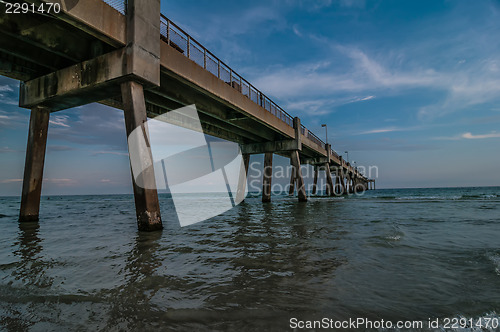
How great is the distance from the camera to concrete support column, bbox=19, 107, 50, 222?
11.4 metres

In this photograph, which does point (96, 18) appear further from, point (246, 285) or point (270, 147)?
point (270, 147)

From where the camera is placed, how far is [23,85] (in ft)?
38.1

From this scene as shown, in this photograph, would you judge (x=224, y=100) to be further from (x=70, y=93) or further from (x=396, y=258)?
(x=396, y=258)

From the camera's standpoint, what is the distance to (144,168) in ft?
29.2

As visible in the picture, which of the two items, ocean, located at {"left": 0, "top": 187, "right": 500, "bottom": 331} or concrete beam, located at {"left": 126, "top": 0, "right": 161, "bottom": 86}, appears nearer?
ocean, located at {"left": 0, "top": 187, "right": 500, "bottom": 331}

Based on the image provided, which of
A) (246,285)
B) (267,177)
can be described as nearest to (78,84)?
(246,285)

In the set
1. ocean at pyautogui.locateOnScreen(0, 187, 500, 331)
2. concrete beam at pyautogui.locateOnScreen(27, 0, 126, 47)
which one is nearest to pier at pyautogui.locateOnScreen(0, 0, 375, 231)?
concrete beam at pyautogui.locateOnScreen(27, 0, 126, 47)

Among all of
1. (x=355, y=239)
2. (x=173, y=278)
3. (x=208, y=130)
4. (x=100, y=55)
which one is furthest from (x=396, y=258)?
(x=208, y=130)

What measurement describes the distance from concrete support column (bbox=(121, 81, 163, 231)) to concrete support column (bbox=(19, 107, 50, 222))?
5.50 meters

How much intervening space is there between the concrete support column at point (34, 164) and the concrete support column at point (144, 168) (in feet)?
18.0

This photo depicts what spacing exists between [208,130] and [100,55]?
1318cm

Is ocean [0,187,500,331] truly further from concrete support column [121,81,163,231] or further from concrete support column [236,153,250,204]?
concrete support column [236,153,250,204]

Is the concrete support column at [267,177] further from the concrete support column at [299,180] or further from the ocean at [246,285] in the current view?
the ocean at [246,285]

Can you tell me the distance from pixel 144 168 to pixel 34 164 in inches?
252
